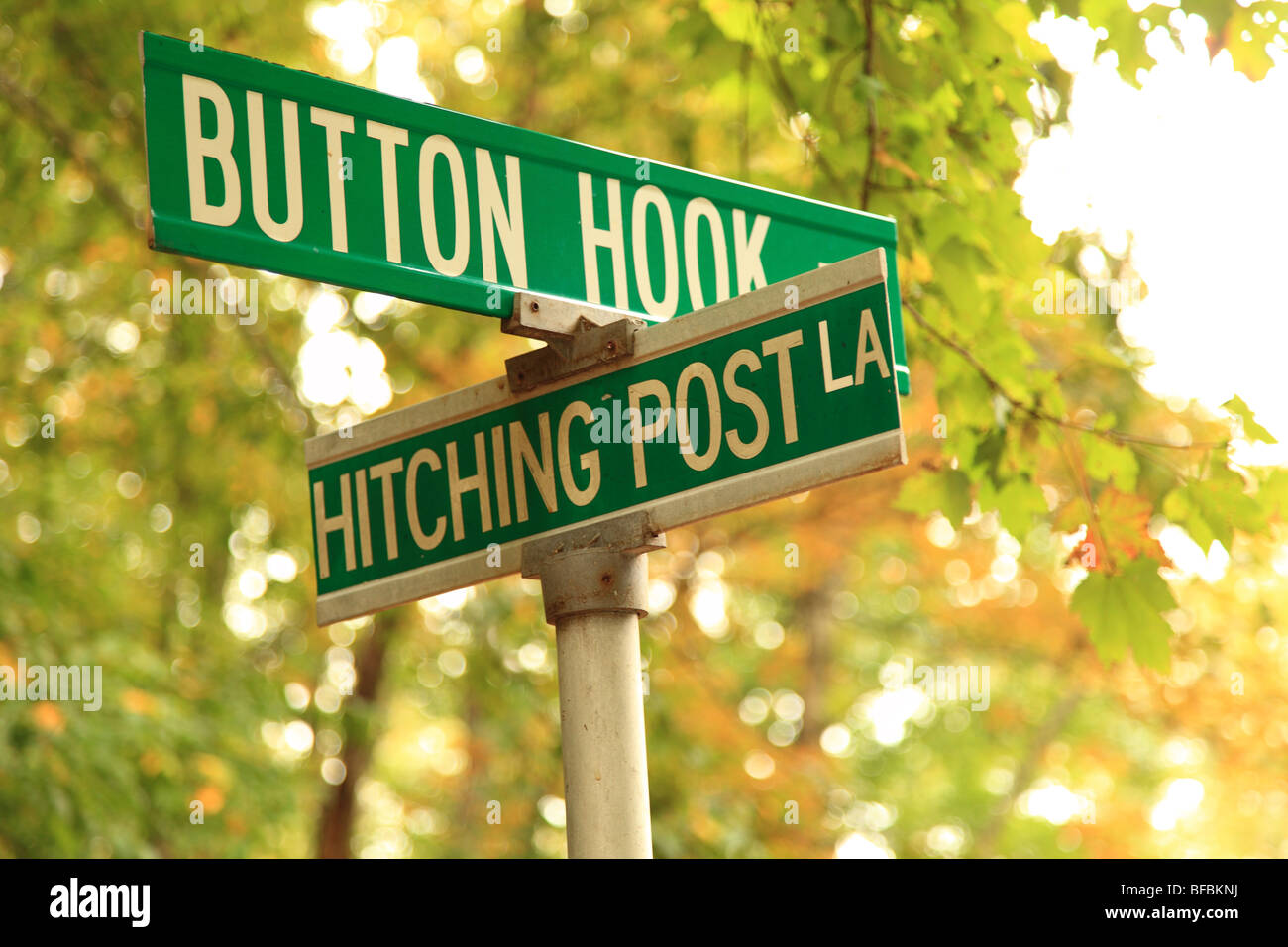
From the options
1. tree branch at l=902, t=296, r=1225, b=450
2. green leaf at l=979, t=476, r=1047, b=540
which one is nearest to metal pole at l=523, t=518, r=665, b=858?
tree branch at l=902, t=296, r=1225, b=450

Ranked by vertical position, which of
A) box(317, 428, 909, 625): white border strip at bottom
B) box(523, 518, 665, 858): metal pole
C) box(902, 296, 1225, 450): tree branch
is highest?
box(902, 296, 1225, 450): tree branch

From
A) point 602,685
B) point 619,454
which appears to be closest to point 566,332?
point 619,454

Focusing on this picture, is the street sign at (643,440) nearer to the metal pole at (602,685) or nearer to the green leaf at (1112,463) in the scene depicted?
the metal pole at (602,685)

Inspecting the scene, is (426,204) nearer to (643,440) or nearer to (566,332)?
(566,332)

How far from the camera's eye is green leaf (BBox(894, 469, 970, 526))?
3.33 metres

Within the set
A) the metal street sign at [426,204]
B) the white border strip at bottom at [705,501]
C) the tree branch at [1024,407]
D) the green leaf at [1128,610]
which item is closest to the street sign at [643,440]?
the white border strip at bottom at [705,501]

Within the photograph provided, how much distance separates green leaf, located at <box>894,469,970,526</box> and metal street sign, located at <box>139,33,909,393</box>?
1.28 metres

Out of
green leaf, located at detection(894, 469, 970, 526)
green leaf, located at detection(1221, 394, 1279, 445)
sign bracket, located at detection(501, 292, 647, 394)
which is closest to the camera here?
sign bracket, located at detection(501, 292, 647, 394)

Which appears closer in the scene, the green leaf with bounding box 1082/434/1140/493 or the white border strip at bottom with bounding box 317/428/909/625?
the white border strip at bottom with bounding box 317/428/909/625

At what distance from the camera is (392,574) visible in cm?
216

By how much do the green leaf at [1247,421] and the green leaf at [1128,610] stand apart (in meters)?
0.43

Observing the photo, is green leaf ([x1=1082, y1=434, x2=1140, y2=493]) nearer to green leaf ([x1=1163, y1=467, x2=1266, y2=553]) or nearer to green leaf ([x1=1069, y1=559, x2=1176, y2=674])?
green leaf ([x1=1163, y1=467, x2=1266, y2=553])

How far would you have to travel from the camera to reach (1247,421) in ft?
9.95

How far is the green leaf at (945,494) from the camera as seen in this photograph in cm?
333
